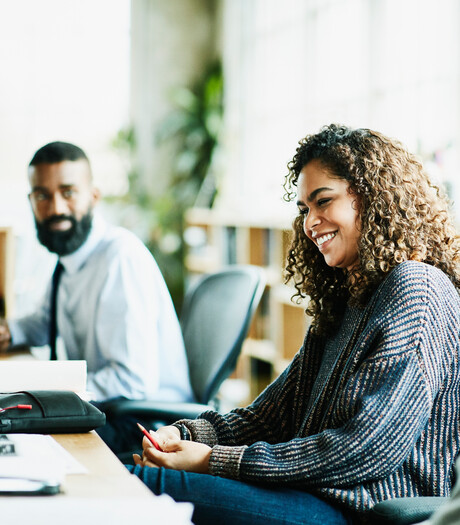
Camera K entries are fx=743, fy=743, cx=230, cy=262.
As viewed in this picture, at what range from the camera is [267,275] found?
165 inches

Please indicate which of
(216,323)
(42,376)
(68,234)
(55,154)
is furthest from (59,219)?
(42,376)

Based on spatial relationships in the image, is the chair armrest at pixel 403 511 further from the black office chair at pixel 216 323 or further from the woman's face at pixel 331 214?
the black office chair at pixel 216 323

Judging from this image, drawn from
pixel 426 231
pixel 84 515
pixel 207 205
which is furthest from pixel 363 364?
pixel 207 205

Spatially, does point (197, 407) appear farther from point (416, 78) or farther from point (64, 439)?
point (416, 78)

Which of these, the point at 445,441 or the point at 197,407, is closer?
the point at 445,441

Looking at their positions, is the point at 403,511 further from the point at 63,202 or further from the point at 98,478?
the point at 63,202

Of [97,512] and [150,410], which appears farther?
[150,410]

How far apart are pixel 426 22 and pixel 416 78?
25 cm

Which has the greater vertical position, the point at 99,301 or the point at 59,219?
the point at 59,219

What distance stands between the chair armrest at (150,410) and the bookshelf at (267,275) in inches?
70.7

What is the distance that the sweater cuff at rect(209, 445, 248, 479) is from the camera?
1.36 m

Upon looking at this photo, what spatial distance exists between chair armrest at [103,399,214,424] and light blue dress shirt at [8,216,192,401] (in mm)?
203

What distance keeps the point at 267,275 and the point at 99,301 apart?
78.8 inches

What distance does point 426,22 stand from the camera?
133 inches
